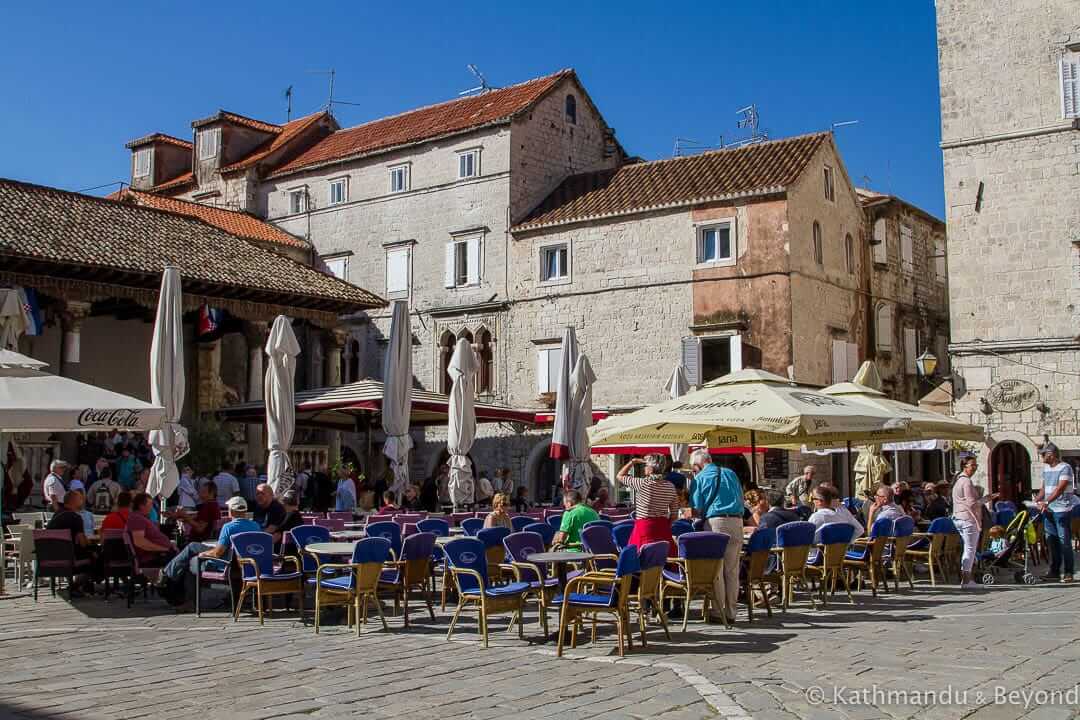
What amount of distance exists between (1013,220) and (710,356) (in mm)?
7868

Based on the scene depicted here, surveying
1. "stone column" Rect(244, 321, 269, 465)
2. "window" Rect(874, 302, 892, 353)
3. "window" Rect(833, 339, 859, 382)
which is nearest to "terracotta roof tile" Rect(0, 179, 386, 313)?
"stone column" Rect(244, 321, 269, 465)

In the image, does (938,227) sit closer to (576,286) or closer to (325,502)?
(576,286)

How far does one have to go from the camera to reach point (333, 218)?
1350 inches

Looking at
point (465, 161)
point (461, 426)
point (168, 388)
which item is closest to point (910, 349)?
point (465, 161)

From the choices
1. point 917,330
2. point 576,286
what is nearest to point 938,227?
point 917,330

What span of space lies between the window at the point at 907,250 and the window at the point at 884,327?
1984 millimetres

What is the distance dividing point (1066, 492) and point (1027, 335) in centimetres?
1043

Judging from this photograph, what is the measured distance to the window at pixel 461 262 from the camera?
31.2m

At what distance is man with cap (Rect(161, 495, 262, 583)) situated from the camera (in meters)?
10.4

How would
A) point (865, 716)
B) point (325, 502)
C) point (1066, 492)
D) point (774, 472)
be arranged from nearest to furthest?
point (865, 716) < point (1066, 492) < point (325, 502) < point (774, 472)

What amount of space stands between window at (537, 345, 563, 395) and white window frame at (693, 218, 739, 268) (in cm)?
459

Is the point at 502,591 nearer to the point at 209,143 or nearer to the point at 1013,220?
the point at 1013,220

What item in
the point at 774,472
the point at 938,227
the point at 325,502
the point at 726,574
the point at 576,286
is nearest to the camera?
the point at 726,574

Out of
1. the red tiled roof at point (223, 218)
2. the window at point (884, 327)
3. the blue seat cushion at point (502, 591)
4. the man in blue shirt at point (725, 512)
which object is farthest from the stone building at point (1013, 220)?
the red tiled roof at point (223, 218)
